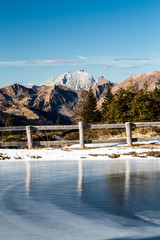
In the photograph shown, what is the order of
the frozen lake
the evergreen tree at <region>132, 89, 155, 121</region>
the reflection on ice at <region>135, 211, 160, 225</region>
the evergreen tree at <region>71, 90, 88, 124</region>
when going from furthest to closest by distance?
1. the evergreen tree at <region>71, 90, 88, 124</region>
2. the evergreen tree at <region>132, 89, 155, 121</region>
3. the reflection on ice at <region>135, 211, 160, 225</region>
4. the frozen lake

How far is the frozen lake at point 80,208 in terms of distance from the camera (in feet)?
11.1

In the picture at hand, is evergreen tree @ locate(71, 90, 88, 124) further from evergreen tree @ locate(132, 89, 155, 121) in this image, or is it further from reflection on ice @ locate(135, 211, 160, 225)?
reflection on ice @ locate(135, 211, 160, 225)

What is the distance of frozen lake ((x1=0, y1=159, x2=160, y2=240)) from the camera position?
11.1 ft

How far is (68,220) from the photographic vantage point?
3912 millimetres

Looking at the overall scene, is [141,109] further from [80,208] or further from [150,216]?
[150,216]

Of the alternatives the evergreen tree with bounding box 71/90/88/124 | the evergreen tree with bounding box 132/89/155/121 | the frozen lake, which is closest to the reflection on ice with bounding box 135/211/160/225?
the frozen lake

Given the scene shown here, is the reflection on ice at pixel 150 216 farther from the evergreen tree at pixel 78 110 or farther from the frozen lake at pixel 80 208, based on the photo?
the evergreen tree at pixel 78 110

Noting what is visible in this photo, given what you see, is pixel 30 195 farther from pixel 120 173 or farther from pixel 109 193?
pixel 120 173

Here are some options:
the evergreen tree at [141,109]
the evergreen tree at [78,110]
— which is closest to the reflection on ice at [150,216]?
the evergreen tree at [141,109]

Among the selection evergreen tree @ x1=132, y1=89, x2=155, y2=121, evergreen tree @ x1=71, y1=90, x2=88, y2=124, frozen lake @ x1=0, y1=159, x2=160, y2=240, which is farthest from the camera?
evergreen tree @ x1=71, y1=90, x2=88, y2=124

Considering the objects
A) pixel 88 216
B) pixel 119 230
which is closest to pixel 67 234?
pixel 119 230

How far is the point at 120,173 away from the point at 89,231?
16.8 feet

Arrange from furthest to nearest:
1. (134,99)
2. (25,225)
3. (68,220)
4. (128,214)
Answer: (134,99), (128,214), (68,220), (25,225)

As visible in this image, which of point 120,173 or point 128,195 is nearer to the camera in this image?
point 128,195
